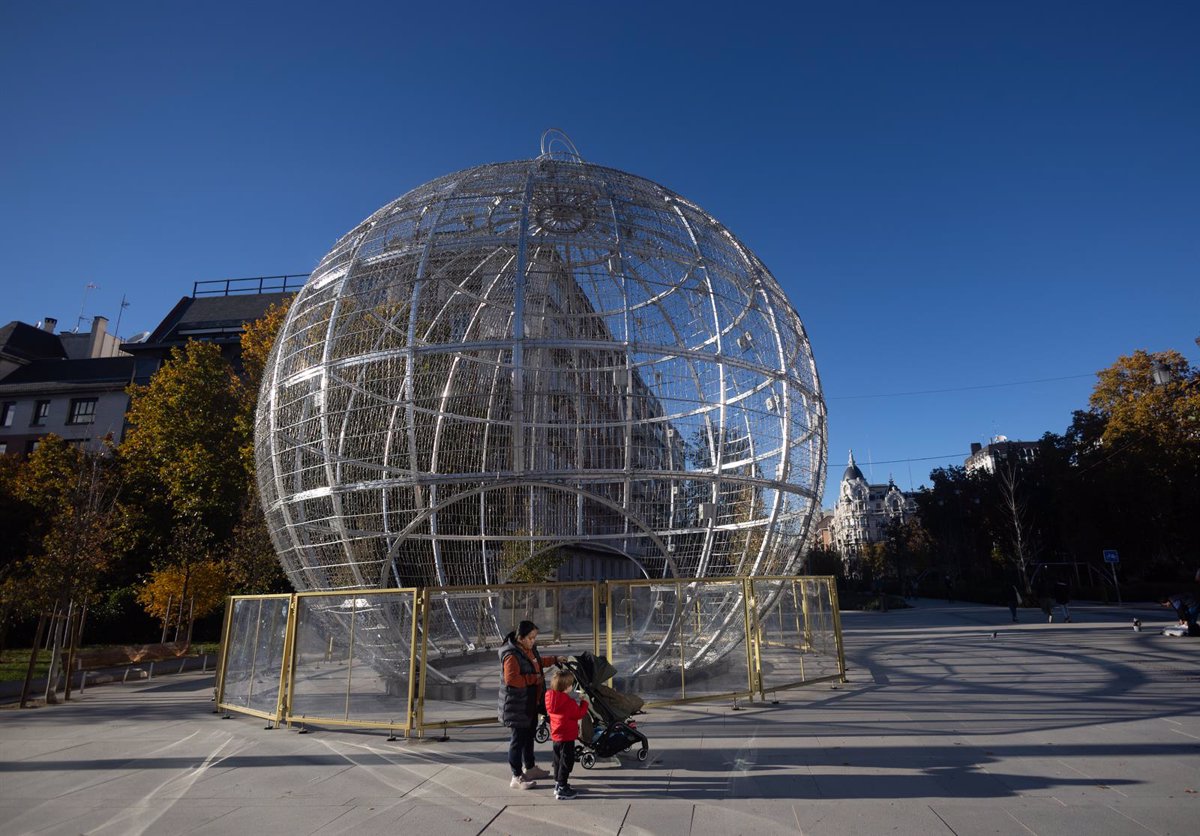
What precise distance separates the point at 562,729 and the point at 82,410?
2030 inches

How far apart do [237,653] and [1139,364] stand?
148 ft

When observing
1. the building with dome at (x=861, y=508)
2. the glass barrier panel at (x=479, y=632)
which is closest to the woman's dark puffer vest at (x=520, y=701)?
the glass barrier panel at (x=479, y=632)

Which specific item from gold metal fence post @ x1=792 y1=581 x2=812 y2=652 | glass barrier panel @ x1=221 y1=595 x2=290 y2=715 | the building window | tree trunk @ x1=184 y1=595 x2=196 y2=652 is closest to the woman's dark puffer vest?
glass barrier panel @ x1=221 y1=595 x2=290 y2=715

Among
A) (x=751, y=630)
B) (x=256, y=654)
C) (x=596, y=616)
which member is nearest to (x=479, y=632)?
(x=256, y=654)

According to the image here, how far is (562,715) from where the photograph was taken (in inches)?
234

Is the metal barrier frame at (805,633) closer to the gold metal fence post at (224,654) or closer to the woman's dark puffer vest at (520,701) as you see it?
the woman's dark puffer vest at (520,701)

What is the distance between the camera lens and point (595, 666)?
23.6ft

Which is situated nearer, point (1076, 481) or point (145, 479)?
point (145, 479)

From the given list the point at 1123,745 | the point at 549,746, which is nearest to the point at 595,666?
the point at 549,746

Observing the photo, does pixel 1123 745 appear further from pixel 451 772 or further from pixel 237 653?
pixel 237 653

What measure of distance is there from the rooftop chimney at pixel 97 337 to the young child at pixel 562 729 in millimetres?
64359

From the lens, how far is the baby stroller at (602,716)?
6.60 m

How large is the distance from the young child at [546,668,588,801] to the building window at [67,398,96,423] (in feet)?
164

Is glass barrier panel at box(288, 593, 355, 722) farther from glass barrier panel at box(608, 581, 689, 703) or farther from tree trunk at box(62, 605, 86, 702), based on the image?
tree trunk at box(62, 605, 86, 702)
